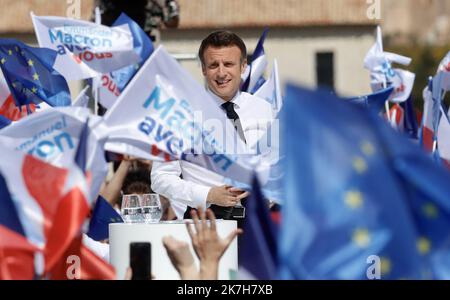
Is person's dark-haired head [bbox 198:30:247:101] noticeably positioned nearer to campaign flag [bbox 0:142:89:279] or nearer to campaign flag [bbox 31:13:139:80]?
campaign flag [bbox 31:13:139:80]

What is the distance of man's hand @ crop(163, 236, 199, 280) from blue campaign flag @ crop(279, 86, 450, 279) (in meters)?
0.54

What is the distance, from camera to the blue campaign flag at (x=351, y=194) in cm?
353

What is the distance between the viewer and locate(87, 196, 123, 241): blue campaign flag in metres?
6.16

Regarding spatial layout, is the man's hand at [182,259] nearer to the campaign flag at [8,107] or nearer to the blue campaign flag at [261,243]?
the blue campaign flag at [261,243]

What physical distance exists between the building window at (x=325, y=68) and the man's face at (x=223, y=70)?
4433 centimetres

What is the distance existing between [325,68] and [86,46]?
44.1 meters

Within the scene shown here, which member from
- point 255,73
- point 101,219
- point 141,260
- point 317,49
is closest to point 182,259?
point 141,260

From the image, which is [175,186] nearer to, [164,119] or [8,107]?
[164,119]

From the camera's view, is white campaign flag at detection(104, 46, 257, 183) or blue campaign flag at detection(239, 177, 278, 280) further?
white campaign flag at detection(104, 46, 257, 183)

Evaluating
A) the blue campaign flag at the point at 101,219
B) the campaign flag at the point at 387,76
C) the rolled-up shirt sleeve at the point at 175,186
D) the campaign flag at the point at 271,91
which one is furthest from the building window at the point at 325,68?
the rolled-up shirt sleeve at the point at 175,186

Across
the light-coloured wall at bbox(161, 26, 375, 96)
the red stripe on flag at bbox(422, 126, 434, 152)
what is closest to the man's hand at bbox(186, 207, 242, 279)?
the red stripe on flag at bbox(422, 126, 434, 152)

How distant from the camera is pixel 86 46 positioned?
7.47 meters
